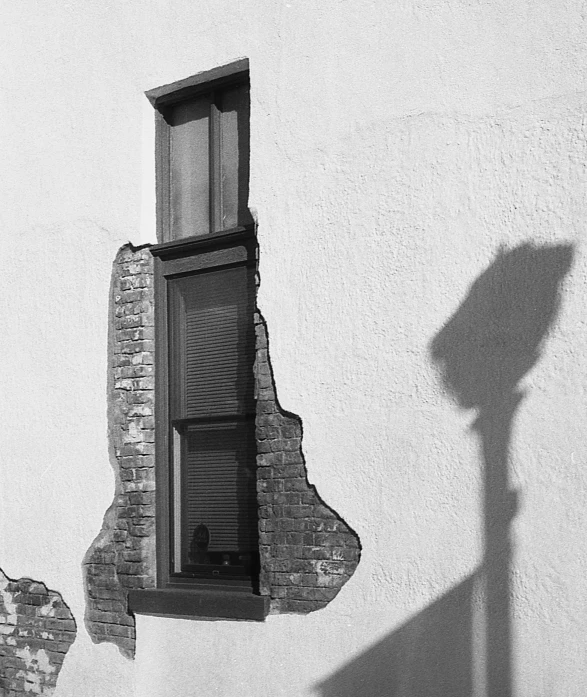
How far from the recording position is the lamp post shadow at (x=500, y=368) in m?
5.07

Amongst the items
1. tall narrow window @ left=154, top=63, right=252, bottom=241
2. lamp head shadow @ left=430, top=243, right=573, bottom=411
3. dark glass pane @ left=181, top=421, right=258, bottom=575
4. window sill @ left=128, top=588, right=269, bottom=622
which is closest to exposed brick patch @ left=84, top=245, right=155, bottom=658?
window sill @ left=128, top=588, right=269, bottom=622

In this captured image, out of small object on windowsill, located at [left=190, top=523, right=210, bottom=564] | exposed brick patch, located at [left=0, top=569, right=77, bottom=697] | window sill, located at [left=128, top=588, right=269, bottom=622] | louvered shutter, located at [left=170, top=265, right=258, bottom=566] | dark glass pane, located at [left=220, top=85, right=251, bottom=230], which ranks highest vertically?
dark glass pane, located at [left=220, top=85, right=251, bottom=230]

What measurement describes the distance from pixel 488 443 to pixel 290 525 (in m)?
1.21

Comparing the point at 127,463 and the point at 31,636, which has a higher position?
the point at 127,463

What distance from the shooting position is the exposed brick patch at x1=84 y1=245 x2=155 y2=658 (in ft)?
21.9

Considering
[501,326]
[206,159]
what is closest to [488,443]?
[501,326]

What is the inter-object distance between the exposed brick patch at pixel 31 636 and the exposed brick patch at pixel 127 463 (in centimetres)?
26

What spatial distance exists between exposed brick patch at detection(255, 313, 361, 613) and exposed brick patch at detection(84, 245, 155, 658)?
90 centimetres

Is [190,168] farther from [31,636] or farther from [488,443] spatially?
[31,636]

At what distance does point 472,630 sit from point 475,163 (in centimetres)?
202

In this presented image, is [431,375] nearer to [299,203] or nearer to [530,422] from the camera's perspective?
[530,422]

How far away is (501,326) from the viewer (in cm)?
522

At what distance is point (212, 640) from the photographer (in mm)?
6180

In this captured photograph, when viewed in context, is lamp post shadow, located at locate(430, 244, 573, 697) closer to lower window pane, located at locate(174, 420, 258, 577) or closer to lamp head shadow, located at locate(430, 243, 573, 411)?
lamp head shadow, located at locate(430, 243, 573, 411)
